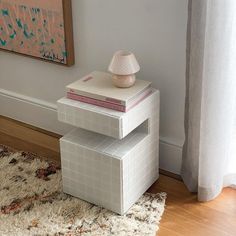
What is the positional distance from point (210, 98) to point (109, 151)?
1.56 ft

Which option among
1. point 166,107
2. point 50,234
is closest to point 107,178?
point 50,234

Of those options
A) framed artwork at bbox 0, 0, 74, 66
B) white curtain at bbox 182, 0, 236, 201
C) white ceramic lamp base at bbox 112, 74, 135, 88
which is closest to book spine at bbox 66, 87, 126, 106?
white ceramic lamp base at bbox 112, 74, 135, 88

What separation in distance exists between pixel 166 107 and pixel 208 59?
46cm

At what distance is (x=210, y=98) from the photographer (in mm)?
1977

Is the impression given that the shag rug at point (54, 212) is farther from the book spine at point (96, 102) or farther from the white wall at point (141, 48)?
the book spine at point (96, 102)

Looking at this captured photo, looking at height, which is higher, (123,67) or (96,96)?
(123,67)

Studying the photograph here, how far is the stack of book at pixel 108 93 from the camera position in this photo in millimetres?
1993

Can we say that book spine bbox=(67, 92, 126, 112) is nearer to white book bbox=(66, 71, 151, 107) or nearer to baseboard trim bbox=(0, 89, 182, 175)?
white book bbox=(66, 71, 151, 107)

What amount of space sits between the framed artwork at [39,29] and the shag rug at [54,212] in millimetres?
624

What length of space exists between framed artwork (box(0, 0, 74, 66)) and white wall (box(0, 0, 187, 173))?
57 millimetres

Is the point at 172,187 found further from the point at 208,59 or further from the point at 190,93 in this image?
the point at 208,59

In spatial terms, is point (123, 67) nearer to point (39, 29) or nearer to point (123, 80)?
point (123, 80)

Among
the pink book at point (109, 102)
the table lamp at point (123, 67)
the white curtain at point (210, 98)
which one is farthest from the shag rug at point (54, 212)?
the table lamp at point (123, 67)

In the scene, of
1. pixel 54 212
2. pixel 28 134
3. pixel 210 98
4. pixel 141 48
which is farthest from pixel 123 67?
pixel 28 134
